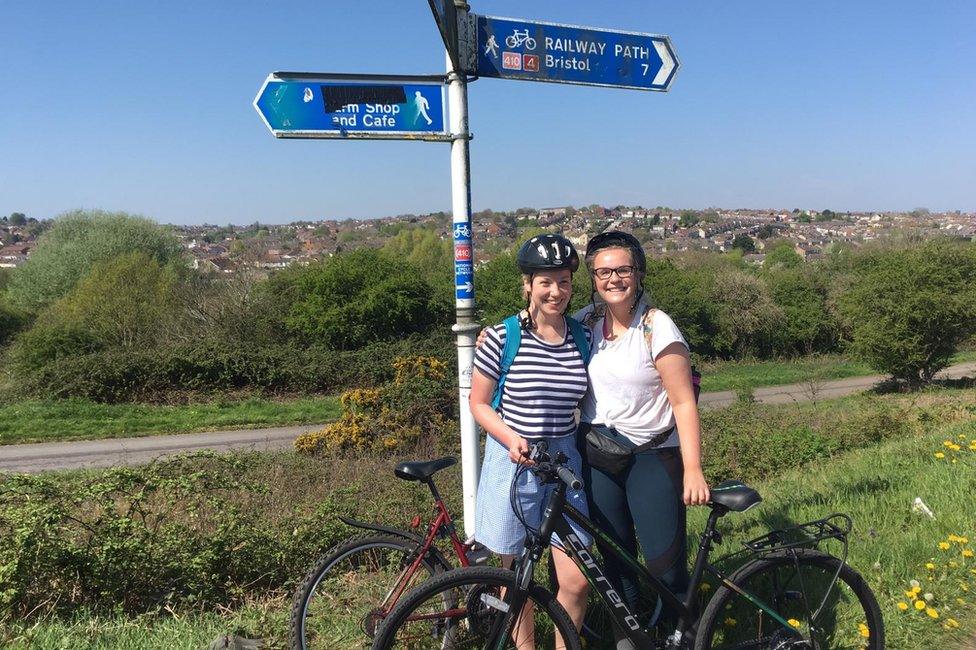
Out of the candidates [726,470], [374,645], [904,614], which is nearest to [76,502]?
[374,645]

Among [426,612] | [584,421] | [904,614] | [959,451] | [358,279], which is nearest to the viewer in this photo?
[426,612]

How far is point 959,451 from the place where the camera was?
542cm

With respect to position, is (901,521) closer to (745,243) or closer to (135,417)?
(135,417)

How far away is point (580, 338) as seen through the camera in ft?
8.67

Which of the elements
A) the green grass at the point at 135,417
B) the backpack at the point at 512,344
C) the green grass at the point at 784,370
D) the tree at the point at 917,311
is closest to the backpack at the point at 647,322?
the backpack at the point at 512,344

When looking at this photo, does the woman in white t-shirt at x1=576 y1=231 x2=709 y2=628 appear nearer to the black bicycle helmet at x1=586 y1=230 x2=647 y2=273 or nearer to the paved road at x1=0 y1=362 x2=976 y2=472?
the black bicycle helmet at x1=586 y1=230 x2=647 y2=273

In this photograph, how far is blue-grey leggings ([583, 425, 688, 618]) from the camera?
257 centimetres

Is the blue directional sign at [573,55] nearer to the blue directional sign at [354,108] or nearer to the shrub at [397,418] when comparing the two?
the blue directional sign at [354,108]

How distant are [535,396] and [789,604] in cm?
138

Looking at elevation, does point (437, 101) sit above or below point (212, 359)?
above

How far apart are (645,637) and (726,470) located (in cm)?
759

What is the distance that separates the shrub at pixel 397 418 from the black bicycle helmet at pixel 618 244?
9586 mm

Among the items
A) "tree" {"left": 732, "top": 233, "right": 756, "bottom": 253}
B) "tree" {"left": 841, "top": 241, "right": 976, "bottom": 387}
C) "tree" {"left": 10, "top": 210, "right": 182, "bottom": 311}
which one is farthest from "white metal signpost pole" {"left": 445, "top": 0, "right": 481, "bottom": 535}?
"tree" {"left": 732, "top": 233, "right": 756, "bottom": 253}

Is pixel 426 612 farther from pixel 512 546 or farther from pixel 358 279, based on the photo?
pixel 358 279
